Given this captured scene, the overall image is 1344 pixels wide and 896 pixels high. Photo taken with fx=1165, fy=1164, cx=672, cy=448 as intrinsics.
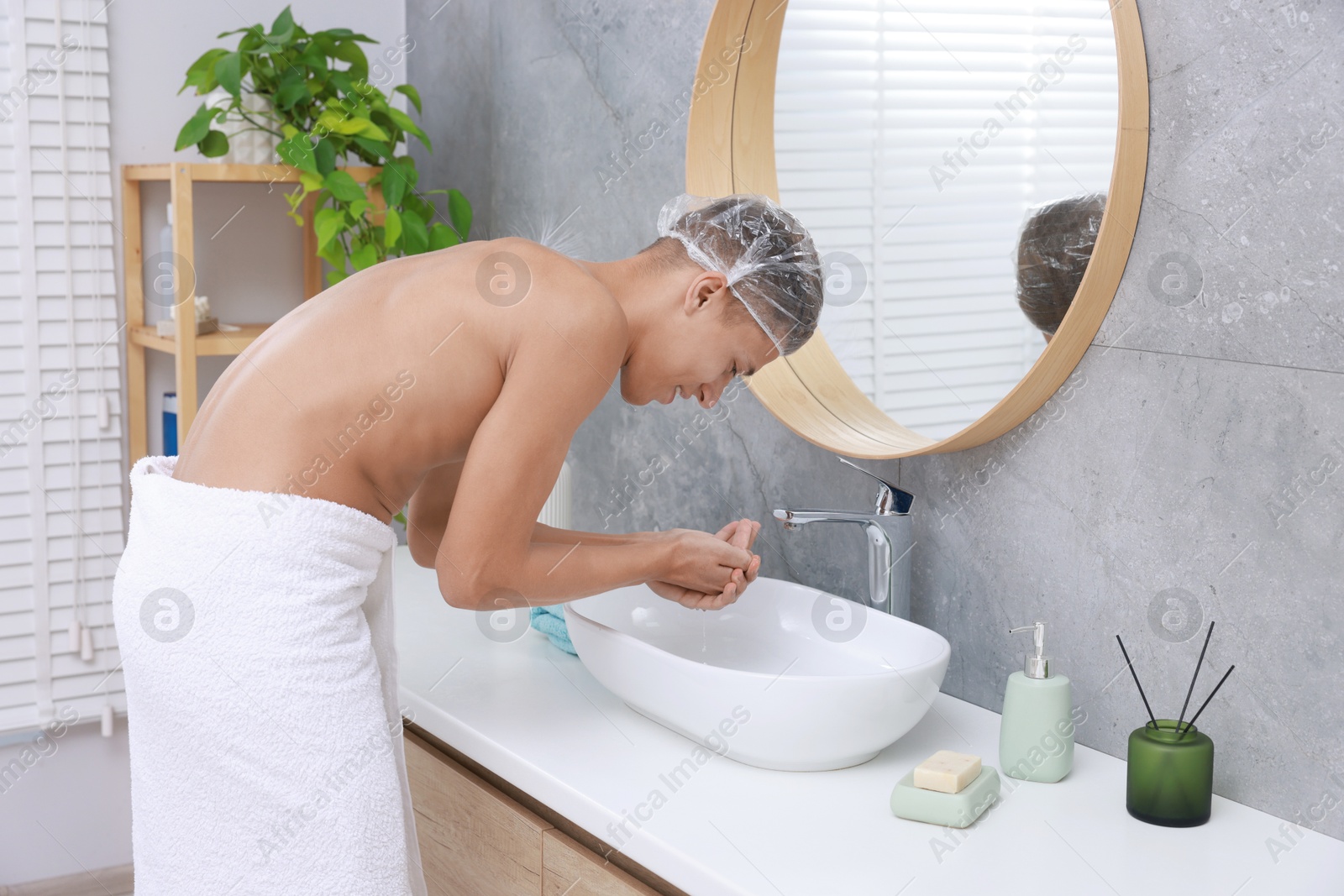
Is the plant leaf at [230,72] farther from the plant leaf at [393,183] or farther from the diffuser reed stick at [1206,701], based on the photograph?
the diffuser reed stick at [1206,701]

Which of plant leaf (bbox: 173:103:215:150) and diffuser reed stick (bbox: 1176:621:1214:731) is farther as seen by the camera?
plant leaf (bbox: 173:103:215:150)

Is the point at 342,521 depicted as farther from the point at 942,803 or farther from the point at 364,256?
the point at 364,256

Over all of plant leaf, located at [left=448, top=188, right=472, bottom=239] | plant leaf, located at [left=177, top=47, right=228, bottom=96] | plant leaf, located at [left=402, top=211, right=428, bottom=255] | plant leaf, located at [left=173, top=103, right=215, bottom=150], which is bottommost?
plant leaf, located at [left=402, top=211, right=428, bottom=255]

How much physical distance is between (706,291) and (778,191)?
442 mm

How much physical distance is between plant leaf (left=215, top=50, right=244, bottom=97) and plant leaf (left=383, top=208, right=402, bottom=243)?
0.31 metres

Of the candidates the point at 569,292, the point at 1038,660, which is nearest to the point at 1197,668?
the point at 1038,660

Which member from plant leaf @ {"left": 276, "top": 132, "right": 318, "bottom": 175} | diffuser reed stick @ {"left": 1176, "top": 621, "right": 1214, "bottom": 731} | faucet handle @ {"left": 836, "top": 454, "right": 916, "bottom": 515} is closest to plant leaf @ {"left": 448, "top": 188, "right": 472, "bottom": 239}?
plant leaf @ {"left": 276, "top": 132, "right": 318, "bottom": 175}

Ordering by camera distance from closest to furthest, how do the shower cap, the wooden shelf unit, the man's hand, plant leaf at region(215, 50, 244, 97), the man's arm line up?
the shower cap → the man's hand → the man's arm → plant leaf at region(215, 50, 244, 97) → the wooden shelf unit

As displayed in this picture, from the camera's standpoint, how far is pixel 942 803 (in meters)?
1.05

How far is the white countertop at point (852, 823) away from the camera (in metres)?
0.97

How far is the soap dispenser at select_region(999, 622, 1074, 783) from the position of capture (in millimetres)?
1150

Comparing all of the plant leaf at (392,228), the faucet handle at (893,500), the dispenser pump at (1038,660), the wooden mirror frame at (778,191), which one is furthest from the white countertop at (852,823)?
the plant leaf at (392,228)

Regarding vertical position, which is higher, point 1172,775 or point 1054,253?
point 1054,253

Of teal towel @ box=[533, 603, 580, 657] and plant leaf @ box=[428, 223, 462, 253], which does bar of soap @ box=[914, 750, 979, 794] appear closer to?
teal towel @ box=[533, 603, 580, 657]
